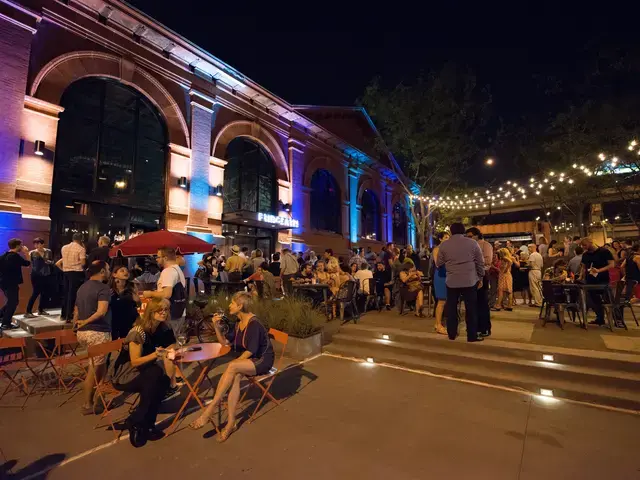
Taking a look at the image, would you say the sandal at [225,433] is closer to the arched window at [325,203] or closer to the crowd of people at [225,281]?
the crowd of people at [225,281]

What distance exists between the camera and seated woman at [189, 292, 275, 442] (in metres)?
3.51

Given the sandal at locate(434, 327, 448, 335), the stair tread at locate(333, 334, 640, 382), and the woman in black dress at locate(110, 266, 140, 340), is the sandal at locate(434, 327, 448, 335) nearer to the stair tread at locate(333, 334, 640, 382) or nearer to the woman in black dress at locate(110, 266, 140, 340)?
the stair tread at locate(333, 334, 640, 382)

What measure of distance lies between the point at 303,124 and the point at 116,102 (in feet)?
28.3

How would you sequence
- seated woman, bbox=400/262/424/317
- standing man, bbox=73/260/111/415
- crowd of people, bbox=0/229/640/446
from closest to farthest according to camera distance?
crowd of people, bbox=0/229/640/446, standing man, bbox=73/260/111/415, seated woman, bbox=400/262/424/317

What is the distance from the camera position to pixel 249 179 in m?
15.0

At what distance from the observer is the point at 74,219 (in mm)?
9422

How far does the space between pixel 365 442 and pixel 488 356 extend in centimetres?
290

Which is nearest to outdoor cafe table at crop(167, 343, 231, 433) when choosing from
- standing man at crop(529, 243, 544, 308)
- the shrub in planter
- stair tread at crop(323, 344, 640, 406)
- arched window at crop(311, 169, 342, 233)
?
the shrub in planter

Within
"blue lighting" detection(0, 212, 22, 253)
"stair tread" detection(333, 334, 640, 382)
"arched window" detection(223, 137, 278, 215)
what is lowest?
"stair tread" detection(333, 334, 640, 382)

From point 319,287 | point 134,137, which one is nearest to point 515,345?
point 319,287

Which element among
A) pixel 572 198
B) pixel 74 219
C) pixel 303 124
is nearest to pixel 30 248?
pixel 74 219

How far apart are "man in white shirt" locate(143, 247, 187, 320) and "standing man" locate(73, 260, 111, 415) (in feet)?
2.59

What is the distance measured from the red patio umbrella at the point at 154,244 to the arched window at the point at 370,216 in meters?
15.7

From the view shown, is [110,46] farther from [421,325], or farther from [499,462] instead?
[499,462]
